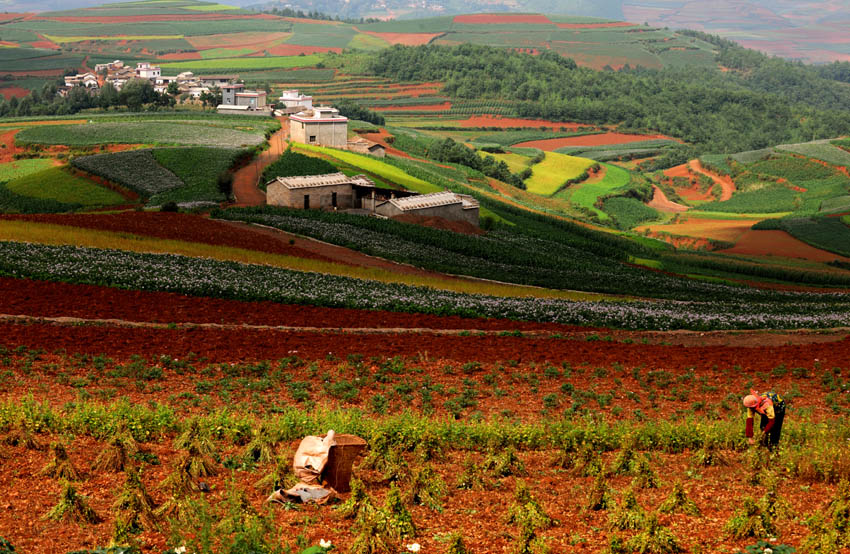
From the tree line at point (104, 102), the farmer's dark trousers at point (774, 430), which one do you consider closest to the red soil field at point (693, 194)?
the tree line at point (104, 102)

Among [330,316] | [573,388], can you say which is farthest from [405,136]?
[573,388]

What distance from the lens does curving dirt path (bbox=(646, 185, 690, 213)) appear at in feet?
441

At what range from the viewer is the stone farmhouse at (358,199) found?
2842 inches

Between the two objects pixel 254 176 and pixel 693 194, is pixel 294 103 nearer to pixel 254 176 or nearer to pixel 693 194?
pixel 254 176

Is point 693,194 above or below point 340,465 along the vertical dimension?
below

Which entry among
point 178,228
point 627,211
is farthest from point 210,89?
point 178,228

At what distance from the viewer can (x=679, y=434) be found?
18984 millimetres

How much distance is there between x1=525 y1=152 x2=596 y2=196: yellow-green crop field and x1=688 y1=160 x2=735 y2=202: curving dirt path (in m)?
23.1

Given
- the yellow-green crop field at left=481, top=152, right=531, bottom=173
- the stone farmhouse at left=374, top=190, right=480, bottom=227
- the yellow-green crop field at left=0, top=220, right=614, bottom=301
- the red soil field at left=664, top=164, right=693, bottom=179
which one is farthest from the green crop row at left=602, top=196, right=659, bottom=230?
the yellow-green crop field at left=0, top=220, right=614, bottom=301

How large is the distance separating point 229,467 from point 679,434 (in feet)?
31.4

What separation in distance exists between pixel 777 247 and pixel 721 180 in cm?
7014

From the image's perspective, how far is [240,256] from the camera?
48562 millimetres

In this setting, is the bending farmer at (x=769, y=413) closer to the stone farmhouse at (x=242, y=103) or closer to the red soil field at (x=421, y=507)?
the red soil field at (x=421, y=507)

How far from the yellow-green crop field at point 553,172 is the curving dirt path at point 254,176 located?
44490 millimetres
